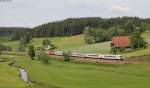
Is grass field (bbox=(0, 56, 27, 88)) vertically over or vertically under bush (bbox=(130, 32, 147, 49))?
under

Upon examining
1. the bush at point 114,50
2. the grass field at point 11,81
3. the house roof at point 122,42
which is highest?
the house roof at point 122,42

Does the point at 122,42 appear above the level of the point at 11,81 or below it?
above

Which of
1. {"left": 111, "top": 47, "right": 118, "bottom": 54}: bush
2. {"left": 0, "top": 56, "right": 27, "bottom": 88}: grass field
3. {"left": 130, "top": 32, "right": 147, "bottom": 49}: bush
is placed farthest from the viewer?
{"left": 111, "top": 47, "right": 118, "bottom": 54}: bush

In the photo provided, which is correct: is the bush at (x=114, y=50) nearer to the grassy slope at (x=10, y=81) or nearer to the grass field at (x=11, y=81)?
the grass field at (x=11, y=81)

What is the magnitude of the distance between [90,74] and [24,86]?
21.2 m

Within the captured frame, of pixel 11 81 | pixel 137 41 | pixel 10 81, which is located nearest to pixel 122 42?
pixel 137 41

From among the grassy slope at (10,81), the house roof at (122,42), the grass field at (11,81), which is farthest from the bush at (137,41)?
the grassy slope at (10,81)

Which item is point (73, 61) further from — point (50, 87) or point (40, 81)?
point (50, 87)

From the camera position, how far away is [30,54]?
6294 inches

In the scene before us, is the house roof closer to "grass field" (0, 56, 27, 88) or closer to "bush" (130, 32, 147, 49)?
"bush" (130, 32, 147, 49)

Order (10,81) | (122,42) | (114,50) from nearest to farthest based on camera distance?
(10,81) → (114,50) → (122,42)

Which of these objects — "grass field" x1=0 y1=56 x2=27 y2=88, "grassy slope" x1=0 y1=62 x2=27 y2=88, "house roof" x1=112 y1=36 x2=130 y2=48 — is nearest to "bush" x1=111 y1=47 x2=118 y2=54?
"house roof" x1=112 y1=36 x2=130 y2=48

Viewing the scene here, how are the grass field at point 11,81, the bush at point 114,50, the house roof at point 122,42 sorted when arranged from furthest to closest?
the house roof at point 122,42 → the bush at point 114,50 → the grass field at point 11,81

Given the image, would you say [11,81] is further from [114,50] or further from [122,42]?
[122,42]
